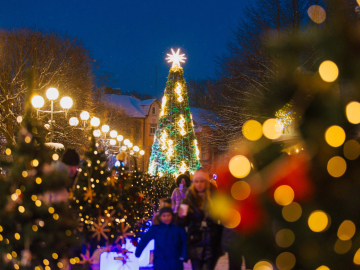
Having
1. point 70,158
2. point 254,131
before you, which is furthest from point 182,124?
point 254,131

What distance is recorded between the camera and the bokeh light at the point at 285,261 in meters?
2.03

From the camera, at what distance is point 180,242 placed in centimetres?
499

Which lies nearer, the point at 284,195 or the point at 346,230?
the point at 346,230

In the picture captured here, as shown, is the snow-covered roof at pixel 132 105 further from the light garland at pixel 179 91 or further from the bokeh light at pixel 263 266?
the bokeh light at pixel 263 266

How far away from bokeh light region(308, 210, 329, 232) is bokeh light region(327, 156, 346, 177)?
210mm

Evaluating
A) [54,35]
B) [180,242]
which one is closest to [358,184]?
[180,242]

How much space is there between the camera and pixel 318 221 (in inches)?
77.0

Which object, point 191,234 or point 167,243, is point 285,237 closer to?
point 191,234

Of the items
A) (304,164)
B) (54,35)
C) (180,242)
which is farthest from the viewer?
(54,35)

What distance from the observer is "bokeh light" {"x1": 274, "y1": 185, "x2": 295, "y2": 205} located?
2.02 m

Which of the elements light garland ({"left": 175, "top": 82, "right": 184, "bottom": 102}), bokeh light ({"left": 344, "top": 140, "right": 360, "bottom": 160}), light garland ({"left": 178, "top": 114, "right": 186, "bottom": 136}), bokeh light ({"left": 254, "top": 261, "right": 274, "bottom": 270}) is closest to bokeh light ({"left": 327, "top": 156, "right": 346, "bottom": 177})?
bokeh light ({"left": 344, "top": 140, "right": 360, "bottom": 160})

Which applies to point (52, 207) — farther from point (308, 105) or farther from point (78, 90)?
point (78, 90)

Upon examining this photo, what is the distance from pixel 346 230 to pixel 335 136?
0.48 meters

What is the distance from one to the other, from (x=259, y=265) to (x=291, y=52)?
3.96 feet
